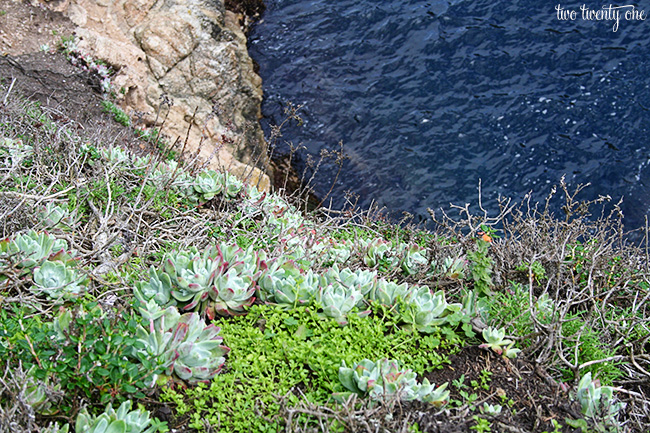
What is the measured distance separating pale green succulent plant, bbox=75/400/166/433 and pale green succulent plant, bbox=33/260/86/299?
0.79 m

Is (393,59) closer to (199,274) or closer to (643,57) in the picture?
(643,57)

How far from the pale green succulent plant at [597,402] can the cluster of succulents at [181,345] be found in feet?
5.17

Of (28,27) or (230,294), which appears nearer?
(230,294)

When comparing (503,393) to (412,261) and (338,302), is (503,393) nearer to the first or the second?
(338,302)

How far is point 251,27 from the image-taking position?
9.82 metres

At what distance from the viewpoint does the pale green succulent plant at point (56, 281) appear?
2.55 m

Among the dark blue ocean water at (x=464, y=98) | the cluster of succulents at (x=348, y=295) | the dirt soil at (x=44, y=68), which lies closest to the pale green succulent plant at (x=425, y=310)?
the cluster of succulents at (x=348, y=295)

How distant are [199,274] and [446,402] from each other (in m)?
1.28

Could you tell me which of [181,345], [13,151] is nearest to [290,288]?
[181,345]

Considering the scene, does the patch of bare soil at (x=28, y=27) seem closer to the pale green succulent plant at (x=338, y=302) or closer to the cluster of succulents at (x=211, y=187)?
the cluster of succulents at (x=211, y=187)

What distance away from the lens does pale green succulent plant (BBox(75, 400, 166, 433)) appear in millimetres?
1867

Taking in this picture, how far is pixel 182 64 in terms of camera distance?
27.6ft

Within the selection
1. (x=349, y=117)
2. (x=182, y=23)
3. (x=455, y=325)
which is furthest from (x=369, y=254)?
(x=182, y=23)

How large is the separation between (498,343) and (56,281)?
2.20 m
